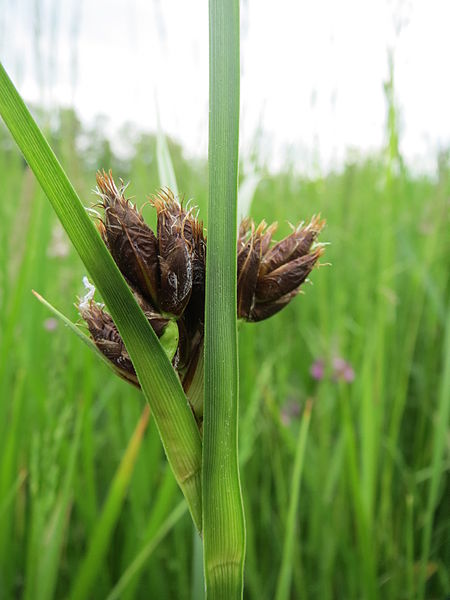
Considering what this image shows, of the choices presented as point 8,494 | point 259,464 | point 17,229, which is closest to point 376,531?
point 259,464

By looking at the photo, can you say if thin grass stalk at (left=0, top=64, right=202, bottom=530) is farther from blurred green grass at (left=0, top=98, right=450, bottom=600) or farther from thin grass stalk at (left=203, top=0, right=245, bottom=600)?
blurred green grass at (left=0, top=98, right=450, bottom=600)

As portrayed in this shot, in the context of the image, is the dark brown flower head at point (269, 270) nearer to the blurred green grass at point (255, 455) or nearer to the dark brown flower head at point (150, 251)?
the dark brown flower head at point (150, 251)

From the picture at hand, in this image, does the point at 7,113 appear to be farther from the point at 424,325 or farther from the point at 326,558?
the point at 424,325

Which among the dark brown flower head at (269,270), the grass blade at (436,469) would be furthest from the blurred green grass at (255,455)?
the dark brown flower head at (269,270)

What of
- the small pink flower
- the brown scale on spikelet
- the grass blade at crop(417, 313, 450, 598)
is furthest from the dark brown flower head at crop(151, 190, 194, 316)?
the small pink flower

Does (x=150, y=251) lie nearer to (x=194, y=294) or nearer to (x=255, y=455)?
(x=194, y=294)

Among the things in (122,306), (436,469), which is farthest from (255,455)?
(122,306)

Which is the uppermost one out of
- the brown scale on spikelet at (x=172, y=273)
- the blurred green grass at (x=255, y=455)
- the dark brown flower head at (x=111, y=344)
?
the brown scale on spikelet at (x=172, y=273)
